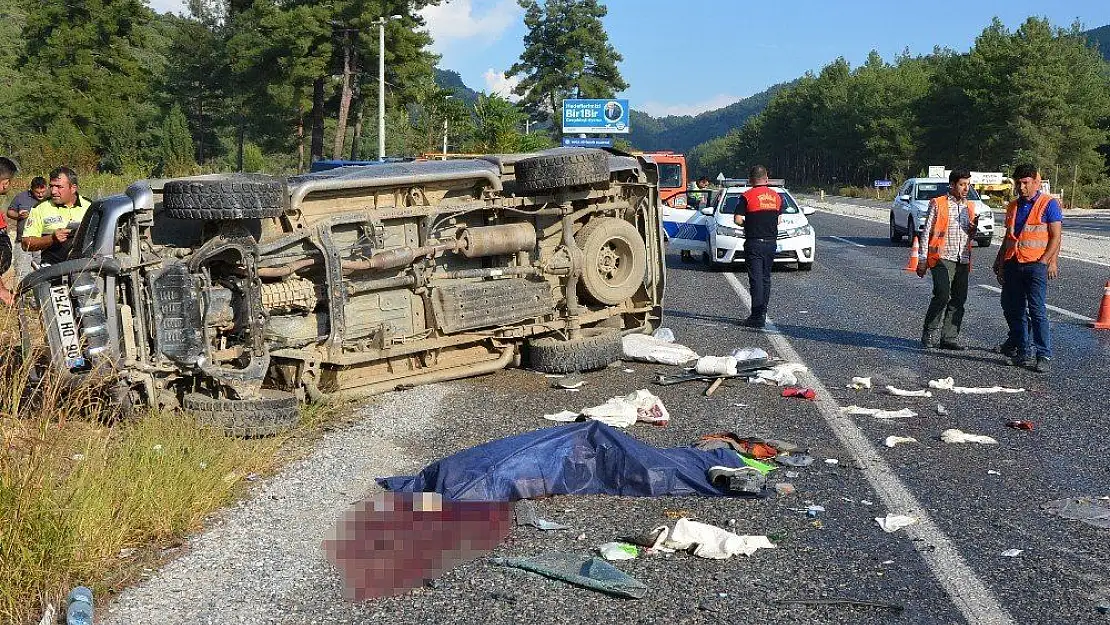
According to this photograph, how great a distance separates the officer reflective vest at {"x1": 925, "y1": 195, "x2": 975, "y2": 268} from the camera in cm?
1036

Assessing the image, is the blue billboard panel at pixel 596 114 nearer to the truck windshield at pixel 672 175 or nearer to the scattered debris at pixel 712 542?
the truck windshield at pixel 672 175

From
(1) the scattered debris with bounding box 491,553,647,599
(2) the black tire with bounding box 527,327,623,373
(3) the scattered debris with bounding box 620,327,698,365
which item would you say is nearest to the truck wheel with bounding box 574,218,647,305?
(3) the scattered debris with bounding box 620,327,698,365

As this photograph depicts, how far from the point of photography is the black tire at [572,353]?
8.96m

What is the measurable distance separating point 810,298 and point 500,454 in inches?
367

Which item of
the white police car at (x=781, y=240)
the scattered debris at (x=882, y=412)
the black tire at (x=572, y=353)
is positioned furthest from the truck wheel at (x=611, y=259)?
the white police car at (x=781, y=240)

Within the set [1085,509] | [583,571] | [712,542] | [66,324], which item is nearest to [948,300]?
[1085,509]

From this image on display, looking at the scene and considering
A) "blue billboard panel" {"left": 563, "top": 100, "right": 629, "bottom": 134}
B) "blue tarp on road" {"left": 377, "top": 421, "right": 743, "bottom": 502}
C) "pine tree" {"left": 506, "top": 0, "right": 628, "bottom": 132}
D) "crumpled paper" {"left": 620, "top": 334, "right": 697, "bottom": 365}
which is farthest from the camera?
"pine tree" {"left": 506, "top": 0, "right": 628, "bottom": 132}

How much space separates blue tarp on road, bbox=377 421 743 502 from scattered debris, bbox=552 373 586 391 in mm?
2520

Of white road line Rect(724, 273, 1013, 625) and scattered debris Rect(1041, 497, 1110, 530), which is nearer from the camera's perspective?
white road line Rect(724, 273, 1013, 625)

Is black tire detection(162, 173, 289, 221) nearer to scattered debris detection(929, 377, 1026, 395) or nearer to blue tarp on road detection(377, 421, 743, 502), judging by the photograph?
blue tarp on road detection(377, 421, 743, 502)

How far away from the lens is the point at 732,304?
44.8ft

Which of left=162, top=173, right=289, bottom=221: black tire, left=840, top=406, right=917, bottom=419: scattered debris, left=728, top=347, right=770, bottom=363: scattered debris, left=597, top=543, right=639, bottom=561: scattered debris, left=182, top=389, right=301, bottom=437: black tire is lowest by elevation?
left=840, top=406, right=917, bottom=419: scattered debris

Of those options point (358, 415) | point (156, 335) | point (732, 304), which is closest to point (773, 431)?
point (358, 415)

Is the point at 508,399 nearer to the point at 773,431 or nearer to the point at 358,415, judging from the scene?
the point at 358,415
